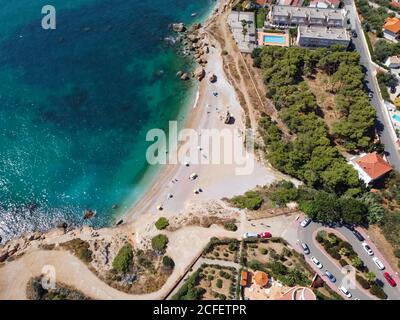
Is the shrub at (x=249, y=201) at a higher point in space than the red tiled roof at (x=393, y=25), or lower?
lower

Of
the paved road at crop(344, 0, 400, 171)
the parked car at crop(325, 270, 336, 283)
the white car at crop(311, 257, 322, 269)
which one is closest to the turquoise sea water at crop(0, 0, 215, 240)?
the white car at crop(311, 257, 322, 269)

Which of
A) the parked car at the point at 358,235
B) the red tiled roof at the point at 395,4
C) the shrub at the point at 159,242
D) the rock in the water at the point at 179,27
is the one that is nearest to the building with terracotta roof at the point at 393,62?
the red tiled roof at the point at 395,4

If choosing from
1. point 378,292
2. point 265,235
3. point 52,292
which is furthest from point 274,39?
point 52,292

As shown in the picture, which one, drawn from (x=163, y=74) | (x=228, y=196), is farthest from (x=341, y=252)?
(x=163, y=74)

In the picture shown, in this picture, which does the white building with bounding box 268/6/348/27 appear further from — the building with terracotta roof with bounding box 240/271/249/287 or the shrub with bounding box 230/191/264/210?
the building with terracotta roof with bounding box 240/271/249/287

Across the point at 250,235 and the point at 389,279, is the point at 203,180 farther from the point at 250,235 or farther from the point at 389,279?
the point at 389,279

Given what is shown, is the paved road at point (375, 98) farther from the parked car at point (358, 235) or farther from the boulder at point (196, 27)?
the boulder at point (196, 27)
